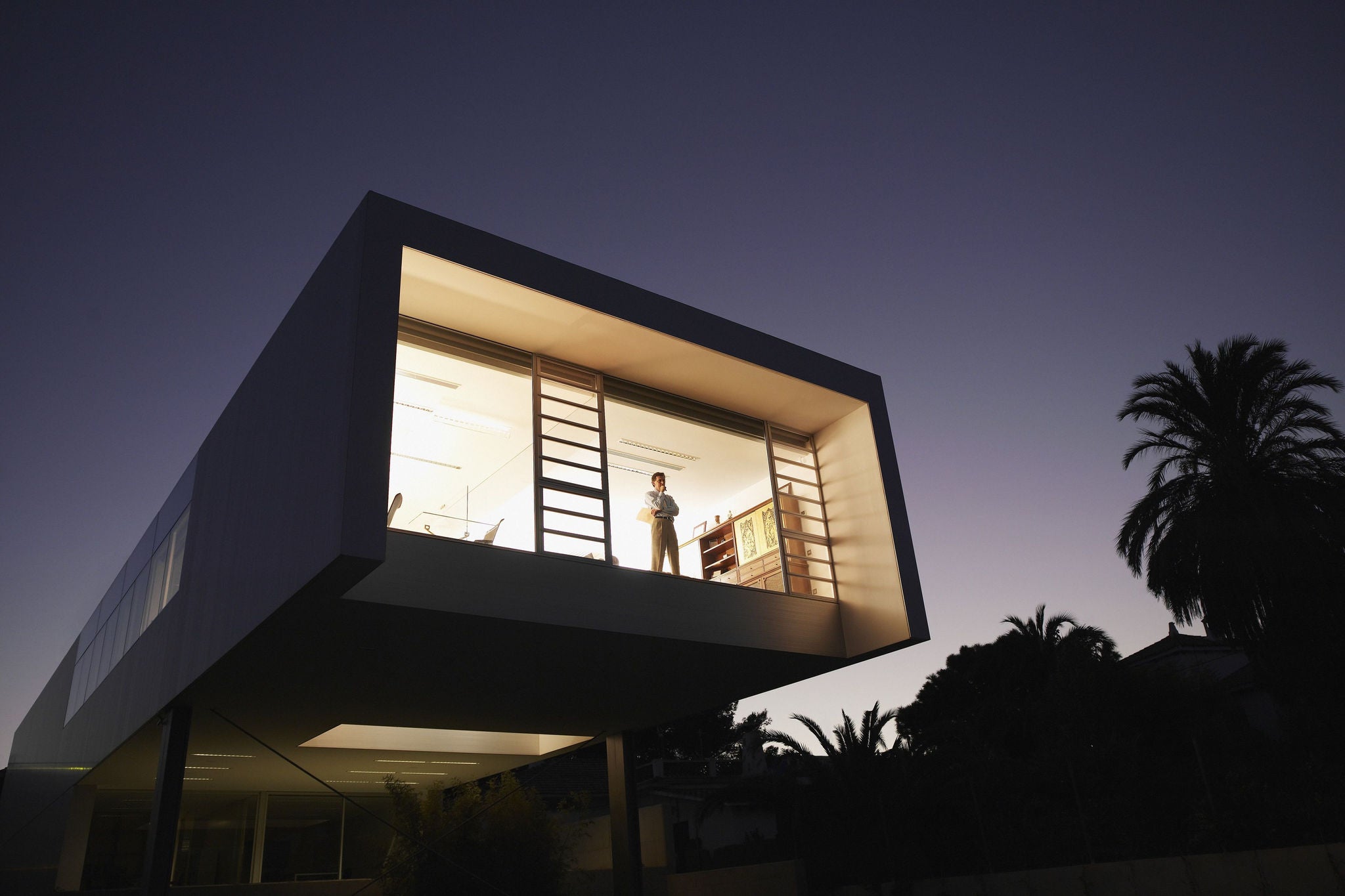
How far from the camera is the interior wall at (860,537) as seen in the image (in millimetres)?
→ 10727

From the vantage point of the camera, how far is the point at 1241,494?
1784 centimetres

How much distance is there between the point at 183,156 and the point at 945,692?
33889mm

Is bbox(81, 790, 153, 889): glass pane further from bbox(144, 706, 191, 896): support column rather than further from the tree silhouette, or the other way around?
the tree silhouette

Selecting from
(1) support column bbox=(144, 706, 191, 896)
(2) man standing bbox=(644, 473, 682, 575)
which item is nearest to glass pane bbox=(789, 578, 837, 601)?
(2) man standing bbox=(644, 473, 682, 575)

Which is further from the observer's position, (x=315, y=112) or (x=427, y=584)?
(x=315, y=112)

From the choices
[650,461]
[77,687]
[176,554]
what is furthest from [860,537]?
[77,687]

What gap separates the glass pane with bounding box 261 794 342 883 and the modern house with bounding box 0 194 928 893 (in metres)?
3.54

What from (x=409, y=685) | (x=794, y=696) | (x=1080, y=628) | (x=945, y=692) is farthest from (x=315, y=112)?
(x=945, y=692)

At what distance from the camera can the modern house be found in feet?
27.1

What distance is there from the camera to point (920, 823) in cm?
1443

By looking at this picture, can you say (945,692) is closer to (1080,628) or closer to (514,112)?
(1080,628)

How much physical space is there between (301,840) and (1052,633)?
24238 millimetres

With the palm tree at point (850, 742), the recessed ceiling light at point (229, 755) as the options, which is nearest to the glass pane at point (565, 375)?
the recessed ceiling light at point (229, 755)

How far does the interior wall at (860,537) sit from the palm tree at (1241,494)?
1000 centimetres
